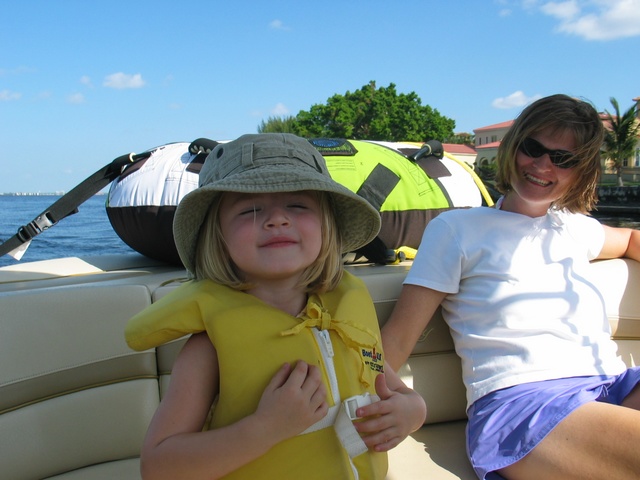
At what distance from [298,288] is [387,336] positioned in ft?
1.88

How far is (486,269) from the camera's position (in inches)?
72.5

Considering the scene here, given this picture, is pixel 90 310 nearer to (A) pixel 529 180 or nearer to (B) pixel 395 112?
(A) pixel 529 180

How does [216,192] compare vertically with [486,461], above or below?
above

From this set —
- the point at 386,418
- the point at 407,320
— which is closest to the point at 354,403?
the point at 386,418

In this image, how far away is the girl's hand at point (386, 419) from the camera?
3.79 ft

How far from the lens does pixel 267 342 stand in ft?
3.76

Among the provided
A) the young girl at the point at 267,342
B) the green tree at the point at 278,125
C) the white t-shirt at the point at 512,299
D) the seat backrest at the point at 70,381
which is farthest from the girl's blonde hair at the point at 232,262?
the green tree at the point at 278,125

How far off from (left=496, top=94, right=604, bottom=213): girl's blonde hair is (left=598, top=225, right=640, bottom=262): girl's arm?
0.30 metres

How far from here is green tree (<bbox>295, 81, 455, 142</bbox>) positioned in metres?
40.3

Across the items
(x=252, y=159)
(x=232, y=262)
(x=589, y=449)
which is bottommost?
(x=589, y=449)

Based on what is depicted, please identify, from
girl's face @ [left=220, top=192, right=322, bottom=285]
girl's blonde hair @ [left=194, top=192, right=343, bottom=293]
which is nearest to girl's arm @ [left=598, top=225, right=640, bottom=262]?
girl's blonde hair @ [left=194, top=192, right=343, bottom=293]

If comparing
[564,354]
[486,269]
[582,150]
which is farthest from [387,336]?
[582,150]

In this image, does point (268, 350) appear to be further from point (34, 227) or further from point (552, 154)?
point (34, 227)

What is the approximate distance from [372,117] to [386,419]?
41.9 metres
